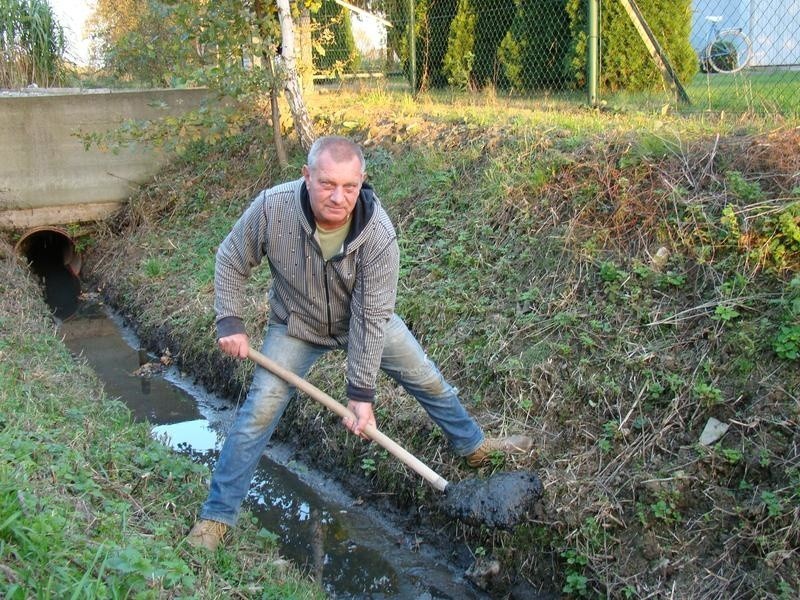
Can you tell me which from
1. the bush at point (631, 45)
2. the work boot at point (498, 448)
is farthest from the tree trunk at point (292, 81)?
the work boot at point (498, 448)

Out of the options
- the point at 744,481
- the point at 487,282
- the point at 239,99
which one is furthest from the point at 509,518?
the point at 239,99

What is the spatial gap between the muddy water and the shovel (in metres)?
0.54

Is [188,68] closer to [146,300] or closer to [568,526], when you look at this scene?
[146,300]

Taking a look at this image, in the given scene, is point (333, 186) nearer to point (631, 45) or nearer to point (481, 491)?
point (481, 491)

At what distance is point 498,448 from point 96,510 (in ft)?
7.09

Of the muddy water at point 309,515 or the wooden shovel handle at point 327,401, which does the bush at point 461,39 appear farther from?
the wooden shovel handle at point 327,401

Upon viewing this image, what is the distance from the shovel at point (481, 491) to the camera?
162 inches

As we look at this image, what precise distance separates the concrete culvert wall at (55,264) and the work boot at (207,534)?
6300mm

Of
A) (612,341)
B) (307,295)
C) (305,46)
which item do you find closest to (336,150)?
(307,295)

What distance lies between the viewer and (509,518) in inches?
161

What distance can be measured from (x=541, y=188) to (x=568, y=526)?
2.78 metres

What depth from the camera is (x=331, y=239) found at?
4.01 m

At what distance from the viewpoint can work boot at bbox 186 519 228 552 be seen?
4.01 meters

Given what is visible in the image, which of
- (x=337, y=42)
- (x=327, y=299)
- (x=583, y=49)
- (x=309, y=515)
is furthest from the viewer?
(x=337, y=42)
